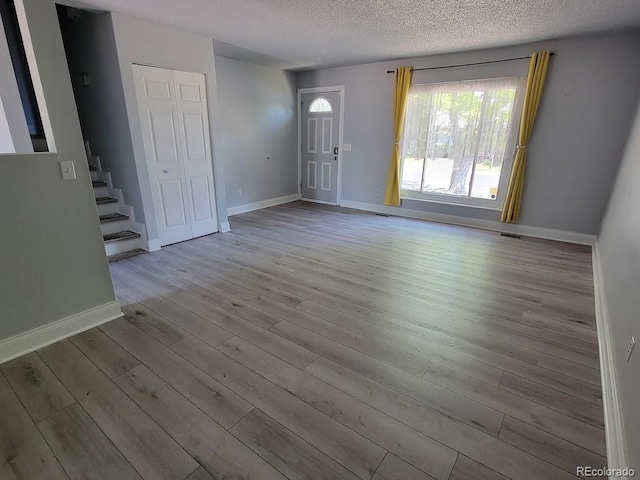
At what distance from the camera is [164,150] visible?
12.9 ft

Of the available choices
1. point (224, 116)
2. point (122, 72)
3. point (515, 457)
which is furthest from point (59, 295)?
point (224, 116)

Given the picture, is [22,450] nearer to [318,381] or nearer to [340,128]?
[318,381]

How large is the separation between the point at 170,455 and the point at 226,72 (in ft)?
17.3

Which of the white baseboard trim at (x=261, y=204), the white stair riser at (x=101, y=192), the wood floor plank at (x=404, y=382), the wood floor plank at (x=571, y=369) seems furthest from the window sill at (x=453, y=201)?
the white stair riser at (x=101, y=192)

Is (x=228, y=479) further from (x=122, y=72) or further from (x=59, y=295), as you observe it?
(x=122, y=72)

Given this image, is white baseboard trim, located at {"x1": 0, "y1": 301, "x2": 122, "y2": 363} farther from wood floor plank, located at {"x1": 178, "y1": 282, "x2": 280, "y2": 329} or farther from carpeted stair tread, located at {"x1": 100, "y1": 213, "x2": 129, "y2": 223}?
carpeted stair tread, located at {"x1": 100, "y1": 213, "x2": 129, "y2": 223}

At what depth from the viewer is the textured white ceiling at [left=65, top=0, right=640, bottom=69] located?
2938 millimetres

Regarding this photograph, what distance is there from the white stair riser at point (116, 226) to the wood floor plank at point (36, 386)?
2138 mm

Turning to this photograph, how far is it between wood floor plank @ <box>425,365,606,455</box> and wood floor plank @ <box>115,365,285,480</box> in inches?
43.8

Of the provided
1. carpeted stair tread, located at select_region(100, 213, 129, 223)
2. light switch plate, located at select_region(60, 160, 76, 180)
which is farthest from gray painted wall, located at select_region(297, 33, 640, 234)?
light switch plate, located at select_region(60, 160, 76, 180)

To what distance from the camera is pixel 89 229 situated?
2.34 meters

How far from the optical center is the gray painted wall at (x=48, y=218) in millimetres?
1972

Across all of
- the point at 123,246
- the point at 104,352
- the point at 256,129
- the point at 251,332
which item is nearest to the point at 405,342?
the point at 251,332

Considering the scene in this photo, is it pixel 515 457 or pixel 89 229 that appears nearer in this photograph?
pixel 515 457
